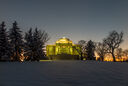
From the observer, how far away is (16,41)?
105ft

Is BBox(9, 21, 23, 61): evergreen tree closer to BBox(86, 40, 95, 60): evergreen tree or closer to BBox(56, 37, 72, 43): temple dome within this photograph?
BBox(86, 40, 95, 60): evergreen tree

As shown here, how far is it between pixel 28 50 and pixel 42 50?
12.8 feet

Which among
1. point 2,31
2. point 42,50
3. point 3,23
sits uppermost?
point 3,23

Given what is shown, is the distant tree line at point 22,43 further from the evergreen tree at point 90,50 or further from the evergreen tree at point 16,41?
the evergreen tree at point 90,50

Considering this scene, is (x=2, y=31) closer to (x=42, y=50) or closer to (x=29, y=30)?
(x=29, y=30)

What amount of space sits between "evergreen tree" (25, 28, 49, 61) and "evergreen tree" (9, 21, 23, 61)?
1928 millimetres

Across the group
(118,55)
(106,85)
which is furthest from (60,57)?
(106,85)

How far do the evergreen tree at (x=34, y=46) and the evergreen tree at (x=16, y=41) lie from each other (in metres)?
1.93

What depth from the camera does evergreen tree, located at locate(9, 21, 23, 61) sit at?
1230 inches

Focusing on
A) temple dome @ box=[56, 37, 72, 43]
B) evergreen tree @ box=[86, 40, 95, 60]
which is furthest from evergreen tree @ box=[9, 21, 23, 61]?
temple dome @ box=[56, 37, 72, 43]

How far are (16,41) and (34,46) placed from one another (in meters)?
5.68

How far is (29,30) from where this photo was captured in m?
34.2

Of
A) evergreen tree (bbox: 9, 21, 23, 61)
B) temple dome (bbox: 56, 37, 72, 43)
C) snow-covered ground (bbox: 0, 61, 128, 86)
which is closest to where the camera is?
snow-covered ground (bbox: 0, 61, 128, 86)

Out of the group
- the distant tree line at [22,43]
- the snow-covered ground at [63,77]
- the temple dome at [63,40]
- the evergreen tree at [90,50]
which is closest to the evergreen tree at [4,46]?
the distant tree line at [22,43]
